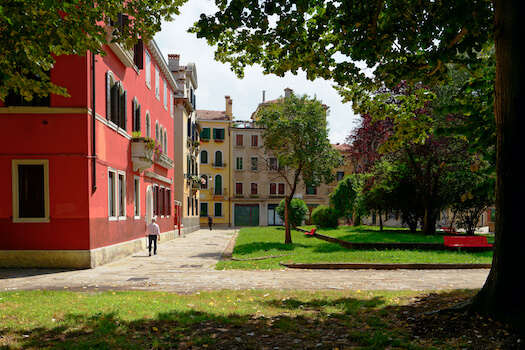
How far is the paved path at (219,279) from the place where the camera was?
10062 millimetres

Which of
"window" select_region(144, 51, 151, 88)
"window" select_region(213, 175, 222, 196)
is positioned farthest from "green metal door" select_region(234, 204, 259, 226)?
"window" select_region(144, 51, 151, 88)

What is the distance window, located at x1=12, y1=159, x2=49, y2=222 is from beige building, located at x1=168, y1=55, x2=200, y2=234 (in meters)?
19.1

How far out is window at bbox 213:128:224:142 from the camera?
56375mm

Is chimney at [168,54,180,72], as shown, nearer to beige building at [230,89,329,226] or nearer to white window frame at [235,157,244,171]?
beige building at [230,89,329,226]

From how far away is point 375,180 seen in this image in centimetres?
2616

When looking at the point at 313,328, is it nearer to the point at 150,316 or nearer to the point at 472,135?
the point at 150,316

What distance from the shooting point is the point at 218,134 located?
56.5 meters

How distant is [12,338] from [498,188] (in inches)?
262

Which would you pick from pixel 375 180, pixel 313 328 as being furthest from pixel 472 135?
pixel 375 180

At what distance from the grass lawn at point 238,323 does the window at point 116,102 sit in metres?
8.90

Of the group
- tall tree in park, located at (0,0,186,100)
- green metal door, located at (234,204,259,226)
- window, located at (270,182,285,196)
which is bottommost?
green metal door, located at (234,204,259,226)

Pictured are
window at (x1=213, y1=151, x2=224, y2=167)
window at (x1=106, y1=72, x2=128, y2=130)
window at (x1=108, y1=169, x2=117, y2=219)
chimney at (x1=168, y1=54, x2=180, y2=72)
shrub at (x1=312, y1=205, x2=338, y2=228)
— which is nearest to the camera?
window at (x1=106, y1=72, x2=128, y2=130)

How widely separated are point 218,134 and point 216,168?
14.8 ft

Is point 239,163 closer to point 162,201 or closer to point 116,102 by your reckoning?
point 162,201
